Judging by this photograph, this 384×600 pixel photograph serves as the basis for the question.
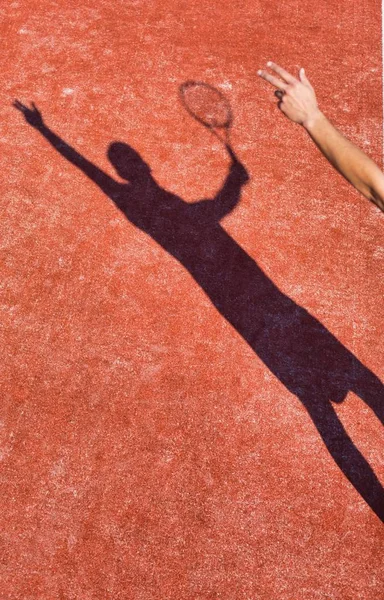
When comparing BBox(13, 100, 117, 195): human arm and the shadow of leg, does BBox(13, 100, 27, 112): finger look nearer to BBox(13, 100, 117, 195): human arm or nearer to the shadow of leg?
BBox(13, 100, 117, 195): human arm

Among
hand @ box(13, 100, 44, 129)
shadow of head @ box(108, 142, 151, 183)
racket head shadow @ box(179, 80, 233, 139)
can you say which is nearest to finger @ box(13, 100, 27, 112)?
hand @ box(13, 100, 44, 129)

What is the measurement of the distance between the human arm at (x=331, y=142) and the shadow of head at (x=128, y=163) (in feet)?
13.9

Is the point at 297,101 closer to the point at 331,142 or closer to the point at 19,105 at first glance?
the point at 331,142

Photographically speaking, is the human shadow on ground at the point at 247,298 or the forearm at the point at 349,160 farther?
the human shadow on ground at the point at 247,298

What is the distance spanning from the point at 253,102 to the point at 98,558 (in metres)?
6.60

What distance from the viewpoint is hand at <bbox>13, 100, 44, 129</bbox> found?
805 centimetres

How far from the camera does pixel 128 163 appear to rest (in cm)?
770

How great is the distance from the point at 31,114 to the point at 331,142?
5964 millimetres

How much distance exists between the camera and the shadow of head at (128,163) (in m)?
7.61

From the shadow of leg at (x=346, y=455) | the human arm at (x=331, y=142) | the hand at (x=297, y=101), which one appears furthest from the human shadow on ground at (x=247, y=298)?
→ the hand at (x=297, y=101)

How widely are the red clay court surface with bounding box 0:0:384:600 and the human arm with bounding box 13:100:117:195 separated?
0.34 ft

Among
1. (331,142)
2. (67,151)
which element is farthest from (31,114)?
(331,142)

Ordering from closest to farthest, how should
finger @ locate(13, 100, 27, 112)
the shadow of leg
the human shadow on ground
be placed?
the shadow of leg
the human shadow on ground
finger @ locate(13, 100, 27, 112)

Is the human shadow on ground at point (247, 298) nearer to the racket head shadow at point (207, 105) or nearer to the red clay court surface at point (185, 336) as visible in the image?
the red clay court surface at point (185, 336)
